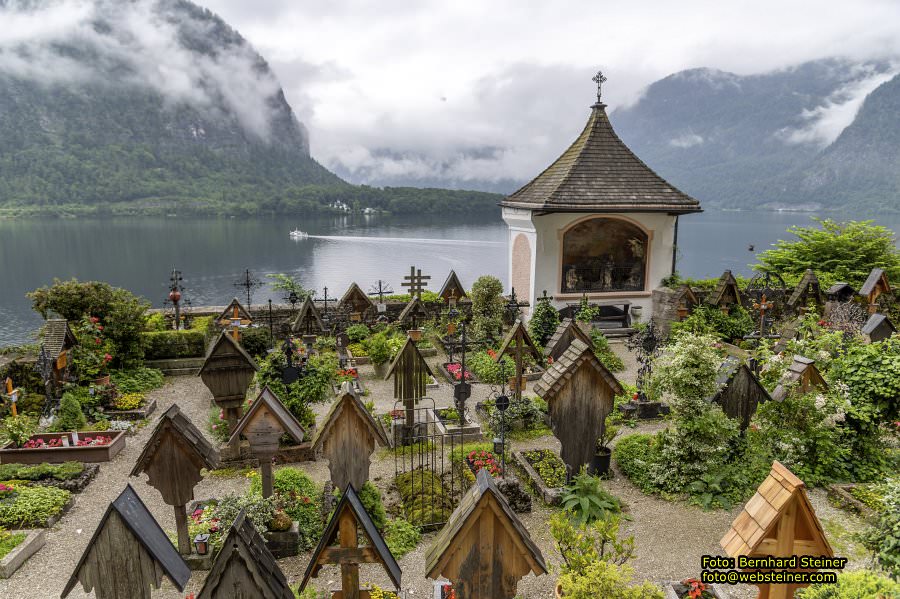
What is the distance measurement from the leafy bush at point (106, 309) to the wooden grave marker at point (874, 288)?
20.5 m

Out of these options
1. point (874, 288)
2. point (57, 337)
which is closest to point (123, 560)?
point (57, 337)

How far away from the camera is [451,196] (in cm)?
9681

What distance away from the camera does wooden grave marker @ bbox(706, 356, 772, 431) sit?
9.95 metres

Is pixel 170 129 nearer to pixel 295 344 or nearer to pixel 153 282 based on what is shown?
pixel 153 282

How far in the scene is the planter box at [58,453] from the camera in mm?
10273

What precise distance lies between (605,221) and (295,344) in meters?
11.4

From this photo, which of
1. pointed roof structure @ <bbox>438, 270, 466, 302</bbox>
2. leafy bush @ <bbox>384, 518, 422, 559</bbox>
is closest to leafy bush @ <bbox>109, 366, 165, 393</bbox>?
leafy bush @ <bbox>384, 518, 422, 559</bbox>

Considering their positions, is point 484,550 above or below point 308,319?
above

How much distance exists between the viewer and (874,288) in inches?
696

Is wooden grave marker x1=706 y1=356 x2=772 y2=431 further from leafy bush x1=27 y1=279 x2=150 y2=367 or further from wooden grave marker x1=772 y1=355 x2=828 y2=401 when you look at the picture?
leafy bush x1=27 y1=279 x2=150 y2=367

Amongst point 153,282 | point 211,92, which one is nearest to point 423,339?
point 153,282

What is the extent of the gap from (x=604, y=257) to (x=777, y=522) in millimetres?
16495

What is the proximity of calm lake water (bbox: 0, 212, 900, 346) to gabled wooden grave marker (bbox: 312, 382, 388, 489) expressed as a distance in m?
31.6

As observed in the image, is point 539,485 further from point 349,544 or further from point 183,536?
point 183,536
